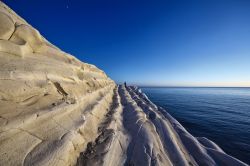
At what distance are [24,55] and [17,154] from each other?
4.58 meters

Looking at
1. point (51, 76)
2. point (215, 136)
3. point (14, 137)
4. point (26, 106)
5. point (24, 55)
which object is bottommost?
point (215, 136)

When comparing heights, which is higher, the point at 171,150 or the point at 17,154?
the point at 17,154

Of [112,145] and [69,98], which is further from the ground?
[69,98]

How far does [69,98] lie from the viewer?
6.46 metres

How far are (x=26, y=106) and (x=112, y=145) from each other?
11.1ft

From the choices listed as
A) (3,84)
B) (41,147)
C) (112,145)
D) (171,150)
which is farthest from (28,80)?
(171,150)

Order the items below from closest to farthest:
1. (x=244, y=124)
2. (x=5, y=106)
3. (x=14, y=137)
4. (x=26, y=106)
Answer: (x=14, y=137), (x=5, y=106), (x=26, y=106), (x=244, y=124)

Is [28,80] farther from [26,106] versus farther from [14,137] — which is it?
[14,137]

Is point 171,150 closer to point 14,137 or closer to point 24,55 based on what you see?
point 14,137

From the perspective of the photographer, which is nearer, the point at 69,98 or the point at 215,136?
the point at 69,98

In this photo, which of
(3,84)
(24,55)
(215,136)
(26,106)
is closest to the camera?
(3,84)

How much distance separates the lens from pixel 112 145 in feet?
17.3

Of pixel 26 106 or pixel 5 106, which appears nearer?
pixel 5 106

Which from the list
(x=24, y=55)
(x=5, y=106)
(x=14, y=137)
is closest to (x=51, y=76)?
(x=24, y=55)
